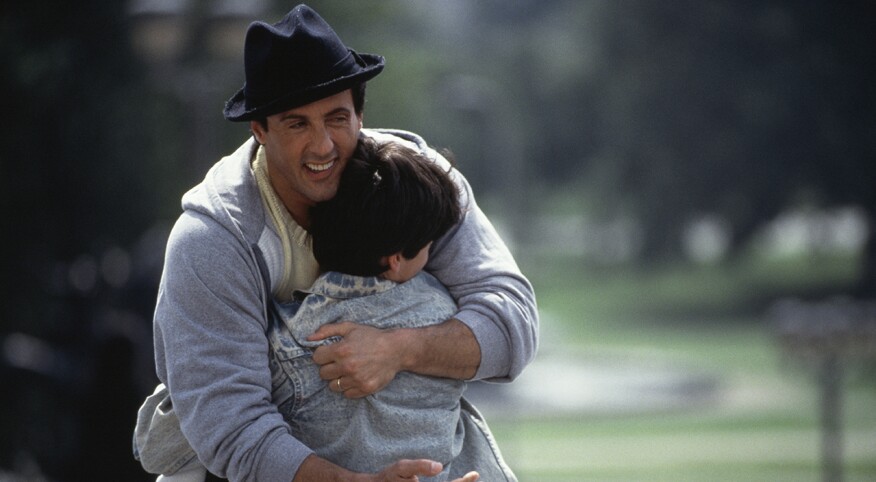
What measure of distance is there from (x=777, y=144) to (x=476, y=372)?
38.4 m

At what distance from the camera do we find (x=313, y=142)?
9.36 ft

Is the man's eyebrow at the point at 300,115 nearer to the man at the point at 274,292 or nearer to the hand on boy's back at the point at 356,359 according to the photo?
the man at the point at 274,292

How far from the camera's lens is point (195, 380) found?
2762mm

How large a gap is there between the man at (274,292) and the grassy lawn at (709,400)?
11.3 m

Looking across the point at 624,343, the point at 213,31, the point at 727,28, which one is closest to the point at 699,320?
the point at 624,343

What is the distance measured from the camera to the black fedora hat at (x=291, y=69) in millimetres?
2814

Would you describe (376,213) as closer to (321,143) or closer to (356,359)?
(321,143)

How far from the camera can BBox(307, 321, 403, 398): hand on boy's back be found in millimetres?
2838

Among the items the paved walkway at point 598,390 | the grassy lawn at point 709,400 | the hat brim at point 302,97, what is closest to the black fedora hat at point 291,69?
the hat brim at point 302,97

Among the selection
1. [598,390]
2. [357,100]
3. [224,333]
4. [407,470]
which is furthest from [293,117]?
[598,390]

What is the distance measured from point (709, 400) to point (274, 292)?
72.2 ft

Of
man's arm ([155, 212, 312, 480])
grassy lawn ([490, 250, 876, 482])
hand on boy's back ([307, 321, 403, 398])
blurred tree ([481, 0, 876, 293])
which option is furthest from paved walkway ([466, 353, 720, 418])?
man's arm ([155, 212, 312, 480])

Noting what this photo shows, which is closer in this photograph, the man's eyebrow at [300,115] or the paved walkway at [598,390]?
the man's eyebrow at [300,115]

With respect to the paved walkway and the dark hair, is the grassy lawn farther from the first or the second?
the dark hair
